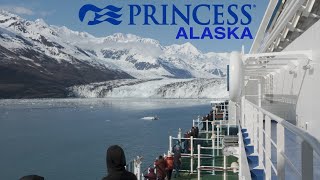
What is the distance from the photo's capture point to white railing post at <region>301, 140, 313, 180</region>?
952 mm

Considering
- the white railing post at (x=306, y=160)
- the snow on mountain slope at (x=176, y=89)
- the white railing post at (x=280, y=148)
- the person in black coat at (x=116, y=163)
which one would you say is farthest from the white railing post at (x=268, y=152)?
the snow on mountain slope at (x=176, y=89)

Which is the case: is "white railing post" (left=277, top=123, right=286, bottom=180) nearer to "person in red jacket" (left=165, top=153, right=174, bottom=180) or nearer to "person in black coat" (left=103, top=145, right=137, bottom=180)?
"person in black coat" (left=103, top=145, right=137, bottom=180)

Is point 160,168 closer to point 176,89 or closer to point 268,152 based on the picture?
point 268,152

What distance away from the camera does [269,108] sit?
7.90 metres

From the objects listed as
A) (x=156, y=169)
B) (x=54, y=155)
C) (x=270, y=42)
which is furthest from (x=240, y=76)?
(x=54, y=155)

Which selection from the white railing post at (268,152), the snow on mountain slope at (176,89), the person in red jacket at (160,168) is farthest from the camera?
the snow on mountain slope at (176,89)

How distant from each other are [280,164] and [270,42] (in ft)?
15.6

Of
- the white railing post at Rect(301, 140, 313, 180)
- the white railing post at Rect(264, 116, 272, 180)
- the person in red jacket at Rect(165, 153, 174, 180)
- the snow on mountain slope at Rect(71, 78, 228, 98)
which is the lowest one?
the person in red jacket at Rect(165, 153, 174, 180)

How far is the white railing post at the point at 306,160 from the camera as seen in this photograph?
95cm

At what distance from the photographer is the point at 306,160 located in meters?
0.98

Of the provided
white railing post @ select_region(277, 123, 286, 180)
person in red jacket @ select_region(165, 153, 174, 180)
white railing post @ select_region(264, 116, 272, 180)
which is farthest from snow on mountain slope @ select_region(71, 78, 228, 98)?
white railing post @ select_region(277, 123, 286, 180)

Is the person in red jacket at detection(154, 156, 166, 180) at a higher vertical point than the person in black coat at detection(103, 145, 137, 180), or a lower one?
lower

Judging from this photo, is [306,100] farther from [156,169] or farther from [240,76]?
[156,169]

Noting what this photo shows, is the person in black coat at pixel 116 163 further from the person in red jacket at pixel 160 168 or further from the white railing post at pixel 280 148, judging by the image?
the person in red jacket at pixel 160 168
